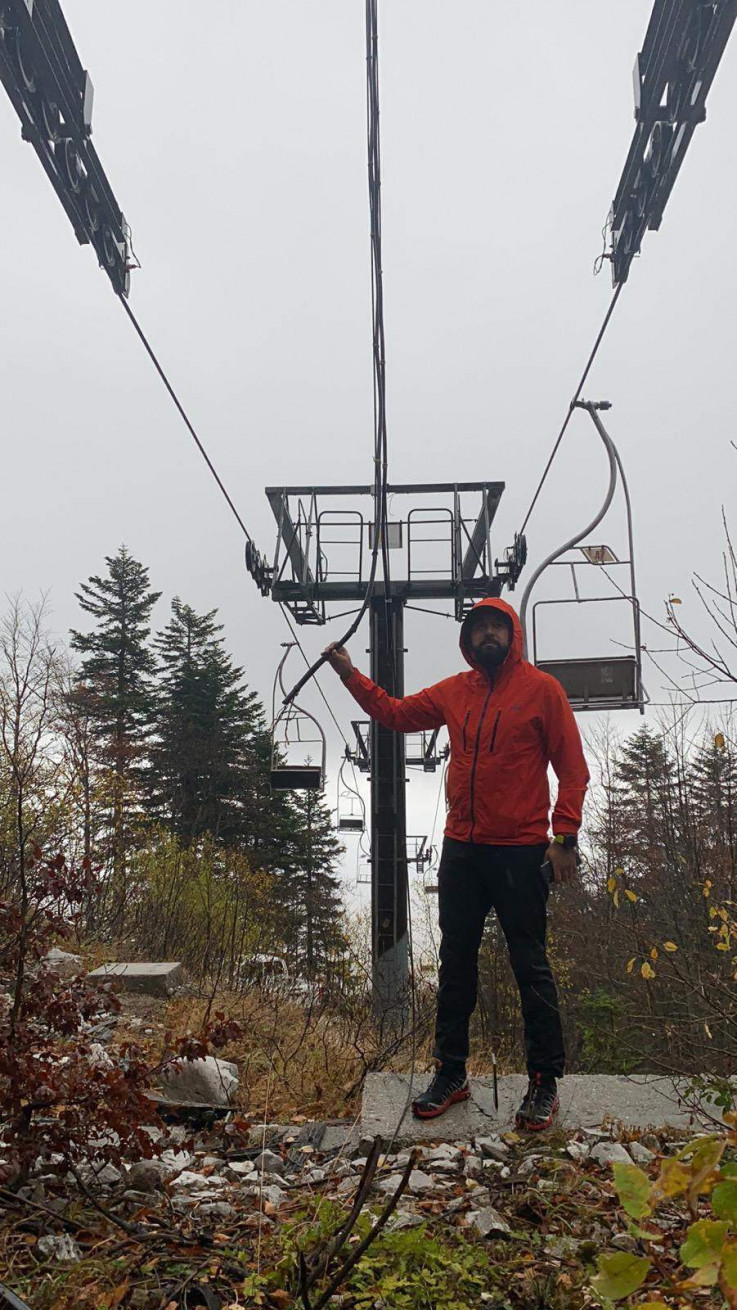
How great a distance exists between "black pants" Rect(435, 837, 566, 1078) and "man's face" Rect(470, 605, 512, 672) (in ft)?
2.72

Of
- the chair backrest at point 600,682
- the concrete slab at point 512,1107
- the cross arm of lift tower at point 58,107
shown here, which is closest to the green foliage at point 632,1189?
the concrete slab at point 512,1107

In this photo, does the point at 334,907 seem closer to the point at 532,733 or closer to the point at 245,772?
the point at 245,772

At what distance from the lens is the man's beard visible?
432cm

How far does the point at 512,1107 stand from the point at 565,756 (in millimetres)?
1533

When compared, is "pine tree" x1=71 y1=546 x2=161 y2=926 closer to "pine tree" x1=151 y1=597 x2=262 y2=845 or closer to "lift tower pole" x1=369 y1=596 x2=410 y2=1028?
"pine tree" x1=151 y1=597 x2=262 y2=845

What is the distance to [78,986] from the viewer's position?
11.1ft

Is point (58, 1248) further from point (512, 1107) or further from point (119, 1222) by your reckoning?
point (512, 1107)

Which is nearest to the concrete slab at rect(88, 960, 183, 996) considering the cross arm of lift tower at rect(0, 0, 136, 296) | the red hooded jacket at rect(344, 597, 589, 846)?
the red hooded jacket at rect(344, 597, 589, 846)

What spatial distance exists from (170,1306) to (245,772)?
28609mm

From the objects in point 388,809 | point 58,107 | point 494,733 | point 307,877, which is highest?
point 58,107

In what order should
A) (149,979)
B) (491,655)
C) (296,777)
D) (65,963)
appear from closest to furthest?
(491,655) < (149,979) < (65,963) < (296,777)

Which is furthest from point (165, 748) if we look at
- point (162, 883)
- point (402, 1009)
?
point (402, 1009)

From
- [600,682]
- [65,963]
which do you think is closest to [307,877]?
[65,963]

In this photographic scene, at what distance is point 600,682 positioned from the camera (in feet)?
22.1
